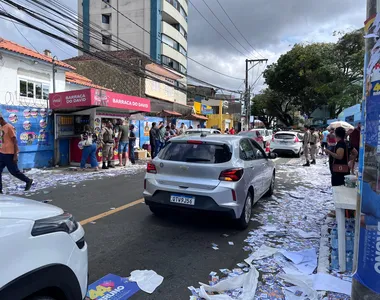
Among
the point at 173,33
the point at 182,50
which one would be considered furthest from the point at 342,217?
the point at 182,50

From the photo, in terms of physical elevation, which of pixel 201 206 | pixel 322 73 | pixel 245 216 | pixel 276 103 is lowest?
pixel 245 216

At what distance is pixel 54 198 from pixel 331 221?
5.98 m

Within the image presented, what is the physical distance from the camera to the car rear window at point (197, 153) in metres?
5.03

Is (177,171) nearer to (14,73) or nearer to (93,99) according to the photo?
(93,99)

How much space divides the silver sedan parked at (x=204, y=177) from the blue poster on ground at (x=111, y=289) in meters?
1.73

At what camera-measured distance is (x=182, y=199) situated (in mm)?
4902

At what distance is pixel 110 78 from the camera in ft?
87.8

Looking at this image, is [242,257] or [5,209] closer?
[5,209]

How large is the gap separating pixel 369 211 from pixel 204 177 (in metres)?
2.84

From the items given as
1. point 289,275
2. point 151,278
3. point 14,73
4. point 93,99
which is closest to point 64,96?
point 93,99

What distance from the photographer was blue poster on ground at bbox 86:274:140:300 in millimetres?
3096

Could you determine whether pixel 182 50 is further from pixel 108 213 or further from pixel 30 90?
pixel 108 213

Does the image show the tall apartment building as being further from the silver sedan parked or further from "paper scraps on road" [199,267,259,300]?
"paper scraps on road" [199,267,259,300]

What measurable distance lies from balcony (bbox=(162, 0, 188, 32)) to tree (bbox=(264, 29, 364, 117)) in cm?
1358
